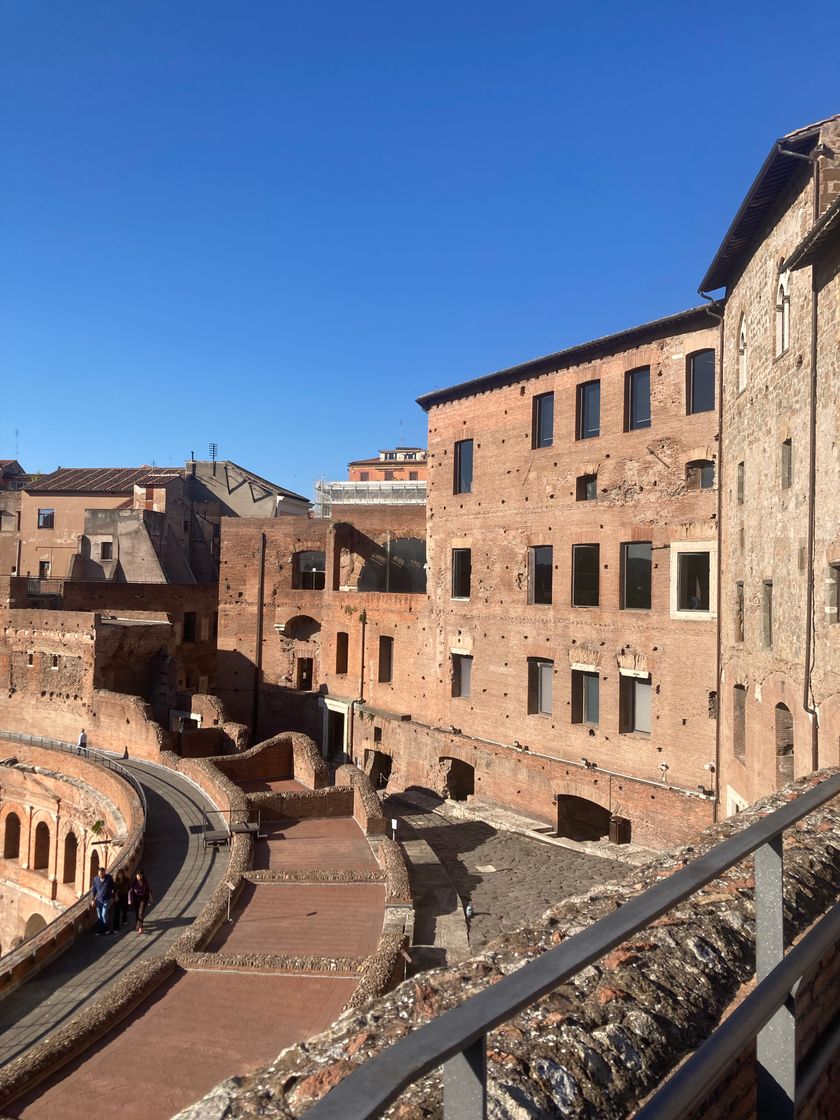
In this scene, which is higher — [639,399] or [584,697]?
[639,399]

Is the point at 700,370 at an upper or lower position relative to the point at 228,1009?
upper

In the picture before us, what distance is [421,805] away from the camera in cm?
2188

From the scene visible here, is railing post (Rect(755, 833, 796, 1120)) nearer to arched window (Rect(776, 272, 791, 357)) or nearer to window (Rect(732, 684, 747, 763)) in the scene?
arched window (Rect(776, 272, 791, 357))

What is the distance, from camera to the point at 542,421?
68.2 ft

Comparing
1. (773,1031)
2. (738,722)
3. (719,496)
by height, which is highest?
(719,496)

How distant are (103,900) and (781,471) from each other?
42.1 ft

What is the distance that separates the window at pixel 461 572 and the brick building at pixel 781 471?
8.39 meters

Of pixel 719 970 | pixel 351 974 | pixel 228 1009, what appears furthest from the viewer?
pixel 351 974

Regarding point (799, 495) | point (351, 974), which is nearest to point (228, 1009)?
point (351, 974)

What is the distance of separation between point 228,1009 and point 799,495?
390 inches

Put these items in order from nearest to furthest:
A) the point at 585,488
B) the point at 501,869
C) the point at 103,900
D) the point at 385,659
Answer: the point at 103,900 < the point at 501,869 < the point at 585,488 < the point at 385,659

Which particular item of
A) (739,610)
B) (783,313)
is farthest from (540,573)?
(783,313)

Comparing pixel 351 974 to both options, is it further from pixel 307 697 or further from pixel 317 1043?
pixel 307 697

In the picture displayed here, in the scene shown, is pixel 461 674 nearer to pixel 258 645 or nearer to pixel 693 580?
pixel 693 580
